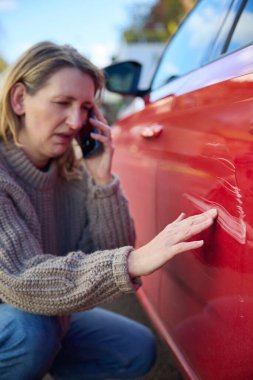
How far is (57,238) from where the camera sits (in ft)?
5.97

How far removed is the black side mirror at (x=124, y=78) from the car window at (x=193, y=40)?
0.13 metres

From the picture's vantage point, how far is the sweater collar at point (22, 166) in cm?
162

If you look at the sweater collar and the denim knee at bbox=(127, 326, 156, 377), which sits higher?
the sweater collar

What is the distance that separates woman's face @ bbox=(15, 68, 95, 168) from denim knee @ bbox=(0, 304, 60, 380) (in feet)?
1.90

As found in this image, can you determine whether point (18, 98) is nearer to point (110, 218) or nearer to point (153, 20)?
point (110, 218)

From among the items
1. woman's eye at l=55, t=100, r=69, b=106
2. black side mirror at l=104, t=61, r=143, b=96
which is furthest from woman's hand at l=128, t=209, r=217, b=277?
black side mirror at l=104, t=61, r=143, b=96

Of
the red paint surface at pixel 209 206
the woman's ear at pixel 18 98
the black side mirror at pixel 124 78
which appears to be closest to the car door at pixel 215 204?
the red paint surface at pixel 209 206

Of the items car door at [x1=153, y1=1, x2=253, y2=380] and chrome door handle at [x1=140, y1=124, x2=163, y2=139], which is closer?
car door at [x1=153, y1=1, x2=253, y2=380]

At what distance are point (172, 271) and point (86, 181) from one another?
58cm

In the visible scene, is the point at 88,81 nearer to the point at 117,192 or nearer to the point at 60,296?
the point at 117,192

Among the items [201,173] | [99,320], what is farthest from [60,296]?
[99,320]

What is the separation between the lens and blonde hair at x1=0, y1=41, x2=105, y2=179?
1613 mm

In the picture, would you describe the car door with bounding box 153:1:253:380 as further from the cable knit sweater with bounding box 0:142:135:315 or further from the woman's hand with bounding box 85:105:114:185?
the woman's hand with bounding box 85:105:114:185

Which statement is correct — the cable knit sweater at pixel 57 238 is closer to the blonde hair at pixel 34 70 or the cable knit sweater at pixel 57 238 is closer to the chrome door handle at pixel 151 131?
the blonde hair at pixel 34 70
